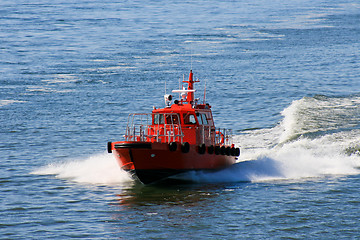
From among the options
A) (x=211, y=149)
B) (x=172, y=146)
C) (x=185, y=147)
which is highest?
(x=172, y=146)

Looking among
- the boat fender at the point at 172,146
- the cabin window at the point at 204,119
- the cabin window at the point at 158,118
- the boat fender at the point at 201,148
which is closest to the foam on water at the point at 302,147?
the boat fender at the point at 201,148

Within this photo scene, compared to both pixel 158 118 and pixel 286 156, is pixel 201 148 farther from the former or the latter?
pixel 286 156

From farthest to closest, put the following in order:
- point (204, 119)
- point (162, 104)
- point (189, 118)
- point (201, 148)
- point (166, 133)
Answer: point (162, 104)
point (204, 119)
point (189, 118)
point (166, 133)
point (201, 148)

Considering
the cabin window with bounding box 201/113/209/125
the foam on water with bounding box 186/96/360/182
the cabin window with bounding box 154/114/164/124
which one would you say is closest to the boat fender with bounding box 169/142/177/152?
the foam on water with bounding box 186/96/360/182

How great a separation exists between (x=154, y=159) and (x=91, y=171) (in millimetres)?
4860

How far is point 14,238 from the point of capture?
1612 cm

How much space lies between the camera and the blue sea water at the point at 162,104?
18.0m

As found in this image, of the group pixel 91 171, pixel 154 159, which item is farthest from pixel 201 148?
pixel 91 171

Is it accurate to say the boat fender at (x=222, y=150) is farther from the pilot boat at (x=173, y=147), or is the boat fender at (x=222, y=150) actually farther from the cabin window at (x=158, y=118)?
the cabin window at (x=158, y=118)

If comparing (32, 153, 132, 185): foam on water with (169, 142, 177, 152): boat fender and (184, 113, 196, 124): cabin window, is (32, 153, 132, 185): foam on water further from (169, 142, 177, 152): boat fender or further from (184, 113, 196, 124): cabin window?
(184, 113, 196, 124): cabin window

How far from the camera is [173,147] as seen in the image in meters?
21.0

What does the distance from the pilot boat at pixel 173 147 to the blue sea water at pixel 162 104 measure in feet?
2.38

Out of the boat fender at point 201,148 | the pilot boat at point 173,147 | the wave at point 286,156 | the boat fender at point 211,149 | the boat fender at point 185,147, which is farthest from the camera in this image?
the wave at point 286,156

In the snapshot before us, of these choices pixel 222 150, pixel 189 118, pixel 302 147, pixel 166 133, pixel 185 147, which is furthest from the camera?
pixel 302 147
